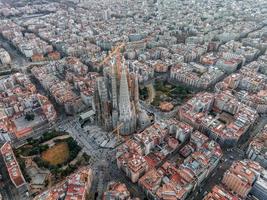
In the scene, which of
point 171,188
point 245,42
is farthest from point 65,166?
point 245,42

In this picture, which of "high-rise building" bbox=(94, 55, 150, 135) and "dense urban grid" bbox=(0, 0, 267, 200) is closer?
"dense urban grid" bbox=(0, 0, 267, 200)

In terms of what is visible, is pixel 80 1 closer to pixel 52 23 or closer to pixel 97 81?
pixel 52 23

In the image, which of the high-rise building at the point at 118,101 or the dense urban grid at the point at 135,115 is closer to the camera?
the dense urban grid at the point at 135,115

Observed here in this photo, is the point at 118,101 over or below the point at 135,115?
over
